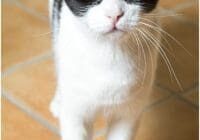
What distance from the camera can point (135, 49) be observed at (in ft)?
2.74

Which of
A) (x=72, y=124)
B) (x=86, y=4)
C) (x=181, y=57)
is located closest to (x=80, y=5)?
(x=86, y=4)

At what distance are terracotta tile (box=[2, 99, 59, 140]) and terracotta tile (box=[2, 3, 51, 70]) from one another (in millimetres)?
217

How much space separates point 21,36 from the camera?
1.55 metres

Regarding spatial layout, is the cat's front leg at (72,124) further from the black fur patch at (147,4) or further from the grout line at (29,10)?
the grout line at (29,10)

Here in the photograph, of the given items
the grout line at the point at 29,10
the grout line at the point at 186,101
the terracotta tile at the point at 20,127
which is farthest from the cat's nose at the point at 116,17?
the grout line at the point at 29,10

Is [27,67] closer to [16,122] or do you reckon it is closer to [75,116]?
[16,122]

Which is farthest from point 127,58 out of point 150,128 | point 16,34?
point 16,34

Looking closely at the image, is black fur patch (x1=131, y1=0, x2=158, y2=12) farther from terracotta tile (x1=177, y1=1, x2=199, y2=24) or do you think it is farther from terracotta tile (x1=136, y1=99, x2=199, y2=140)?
terracotta tile (x1=177, y1=1, x2=199, y2=24)

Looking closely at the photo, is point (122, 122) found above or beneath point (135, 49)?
beneath

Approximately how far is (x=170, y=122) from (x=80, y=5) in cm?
61

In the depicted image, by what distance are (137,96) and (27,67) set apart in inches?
24.1

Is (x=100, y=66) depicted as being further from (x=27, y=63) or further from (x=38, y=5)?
(x=38, y=5)

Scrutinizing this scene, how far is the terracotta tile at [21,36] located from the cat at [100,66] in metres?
0.52

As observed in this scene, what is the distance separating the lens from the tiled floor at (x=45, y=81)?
1.19 metres
